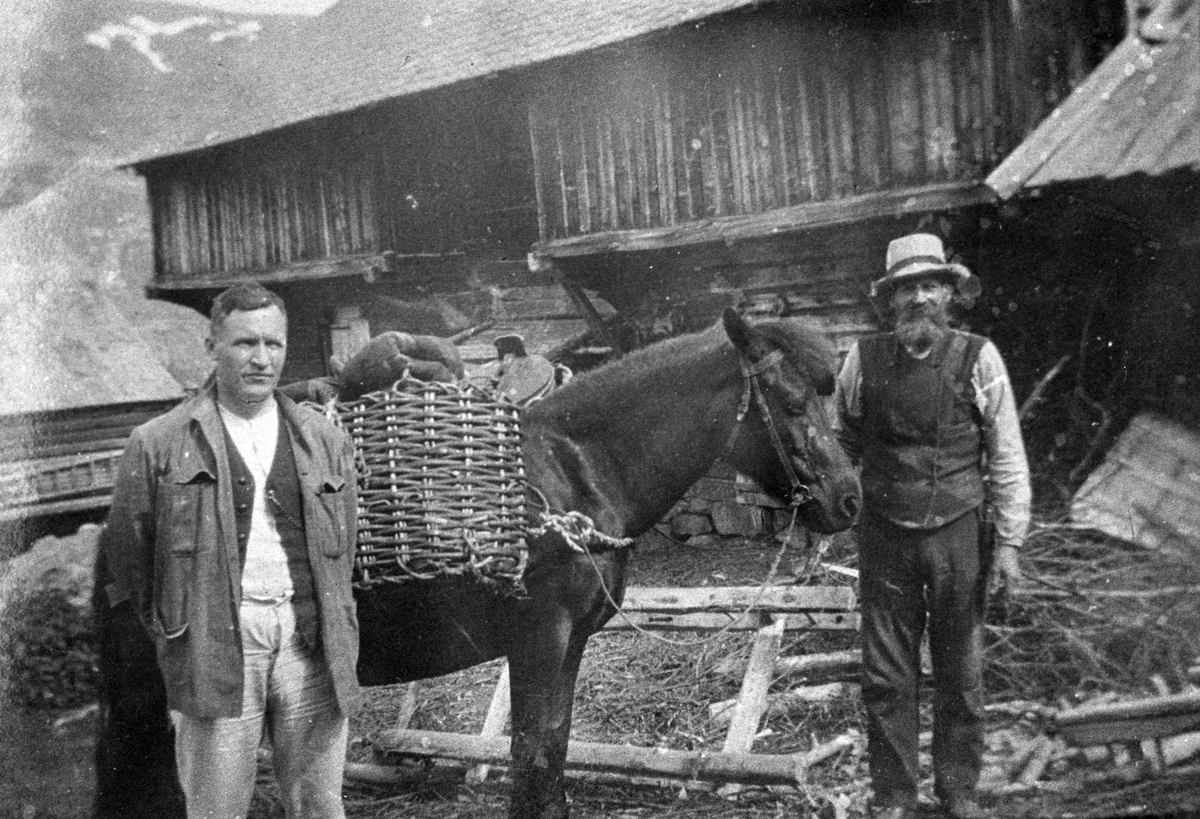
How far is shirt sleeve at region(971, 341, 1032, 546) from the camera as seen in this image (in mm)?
3793

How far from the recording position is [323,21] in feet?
55.5

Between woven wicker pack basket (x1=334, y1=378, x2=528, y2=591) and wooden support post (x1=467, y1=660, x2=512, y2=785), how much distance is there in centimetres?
172

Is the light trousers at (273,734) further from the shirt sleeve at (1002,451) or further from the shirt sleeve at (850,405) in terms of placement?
the shirt sleeve at (1002,451)

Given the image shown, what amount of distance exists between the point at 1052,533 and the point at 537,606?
4.73 m

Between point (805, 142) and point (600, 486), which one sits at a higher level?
point (805, 142)

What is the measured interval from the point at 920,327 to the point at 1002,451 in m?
0.64

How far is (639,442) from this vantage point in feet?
12.2

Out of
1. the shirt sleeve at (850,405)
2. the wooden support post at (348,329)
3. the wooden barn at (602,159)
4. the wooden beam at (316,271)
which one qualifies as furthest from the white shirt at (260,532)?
the wooden support post at (348,329)

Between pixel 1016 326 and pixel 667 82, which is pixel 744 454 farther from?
pixel 667 82

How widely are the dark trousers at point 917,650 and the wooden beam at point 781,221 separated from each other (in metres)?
4.89

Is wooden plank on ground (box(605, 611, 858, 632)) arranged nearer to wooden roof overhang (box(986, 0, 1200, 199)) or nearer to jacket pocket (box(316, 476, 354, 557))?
jacket pocket (box(316, 476, 354, 557))

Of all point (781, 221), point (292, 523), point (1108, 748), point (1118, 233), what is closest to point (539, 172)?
point (781, 221)

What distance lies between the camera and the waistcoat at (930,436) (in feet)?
12.7

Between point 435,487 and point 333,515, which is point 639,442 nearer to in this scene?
point 435,487
